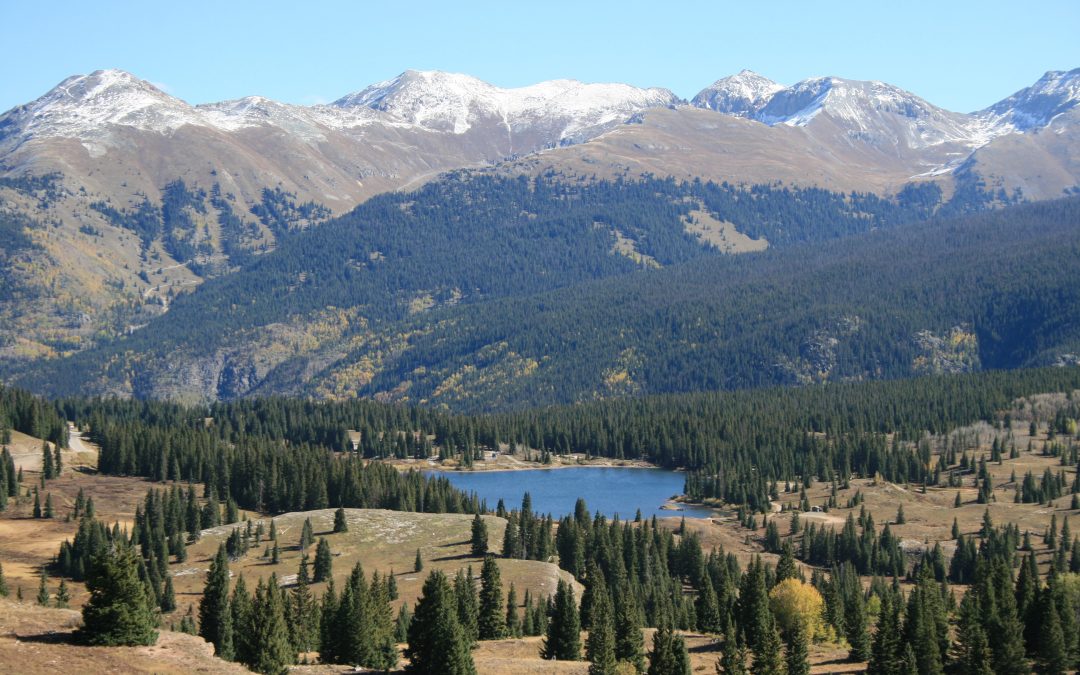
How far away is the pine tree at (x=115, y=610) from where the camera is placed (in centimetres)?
8081

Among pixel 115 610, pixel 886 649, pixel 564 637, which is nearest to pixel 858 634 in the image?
pixel 886 649

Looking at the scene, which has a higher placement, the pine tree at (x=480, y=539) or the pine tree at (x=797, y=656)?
the pine tree at (x=480, y=539)

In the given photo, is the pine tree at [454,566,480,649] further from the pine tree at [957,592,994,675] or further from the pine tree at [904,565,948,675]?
the pine tree at [957,592,994,675]

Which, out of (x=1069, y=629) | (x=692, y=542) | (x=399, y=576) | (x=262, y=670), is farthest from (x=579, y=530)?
(x=262, y=670)

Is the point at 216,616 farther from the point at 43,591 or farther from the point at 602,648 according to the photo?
the point at 602,648

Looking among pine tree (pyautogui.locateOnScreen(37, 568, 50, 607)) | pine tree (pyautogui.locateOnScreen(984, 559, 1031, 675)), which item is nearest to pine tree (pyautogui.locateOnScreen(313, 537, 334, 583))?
pine tree (pyautogui.locateOnScreen(37, 568, 50, 607))

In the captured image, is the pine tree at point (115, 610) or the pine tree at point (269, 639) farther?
the pine tree at point (269, 639)

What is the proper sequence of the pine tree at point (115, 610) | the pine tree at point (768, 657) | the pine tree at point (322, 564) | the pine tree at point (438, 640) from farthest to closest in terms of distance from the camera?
1. the pine tree at point (322, 564)
2. the pine tree at point (768, 657)
3. the pine tree at point (438, 640)
4. the pine tree at point (115, 610)

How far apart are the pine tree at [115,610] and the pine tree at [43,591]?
145ft

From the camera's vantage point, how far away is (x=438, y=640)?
96688 millimetres

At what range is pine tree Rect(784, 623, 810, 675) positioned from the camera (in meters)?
112

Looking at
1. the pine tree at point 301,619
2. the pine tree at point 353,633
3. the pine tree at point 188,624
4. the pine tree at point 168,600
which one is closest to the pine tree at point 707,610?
the pine tree at point 301,619

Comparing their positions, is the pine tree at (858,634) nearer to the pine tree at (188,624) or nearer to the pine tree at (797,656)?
the pine tree at (797,656)

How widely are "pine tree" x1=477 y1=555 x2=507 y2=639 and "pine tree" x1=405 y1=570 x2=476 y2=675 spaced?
2785cm
